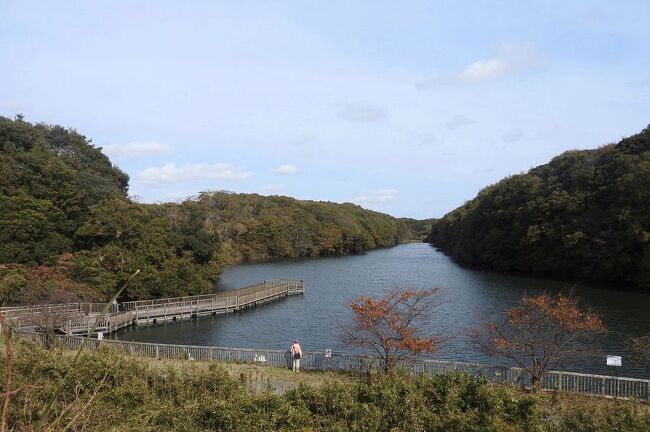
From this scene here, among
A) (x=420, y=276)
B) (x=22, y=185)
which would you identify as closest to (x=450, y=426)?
(x=22, y=185)

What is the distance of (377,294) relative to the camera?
142 ft

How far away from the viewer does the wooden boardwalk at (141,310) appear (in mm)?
24578

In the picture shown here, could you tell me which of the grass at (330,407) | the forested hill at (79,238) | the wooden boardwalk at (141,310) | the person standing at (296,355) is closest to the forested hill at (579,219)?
the wooden boardwalk at (141,310)

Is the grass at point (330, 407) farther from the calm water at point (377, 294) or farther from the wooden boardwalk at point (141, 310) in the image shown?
the calm water at point (377, 294)

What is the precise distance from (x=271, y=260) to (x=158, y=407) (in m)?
71.7

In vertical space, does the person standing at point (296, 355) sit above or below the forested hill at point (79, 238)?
below

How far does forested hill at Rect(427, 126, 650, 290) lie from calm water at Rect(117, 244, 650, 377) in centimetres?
411

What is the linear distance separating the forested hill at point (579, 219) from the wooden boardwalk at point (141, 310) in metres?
28.4

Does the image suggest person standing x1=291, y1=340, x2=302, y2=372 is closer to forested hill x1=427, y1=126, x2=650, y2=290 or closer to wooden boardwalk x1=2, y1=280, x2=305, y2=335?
wooden boardwalk x1=2, y1=280, x2=305, y2=335

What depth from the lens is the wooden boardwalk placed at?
80.6ft

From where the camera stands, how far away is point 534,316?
58.5 feet

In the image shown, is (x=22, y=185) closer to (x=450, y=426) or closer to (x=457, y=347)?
(x=457, y=347)

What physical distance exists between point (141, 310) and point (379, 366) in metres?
21.1

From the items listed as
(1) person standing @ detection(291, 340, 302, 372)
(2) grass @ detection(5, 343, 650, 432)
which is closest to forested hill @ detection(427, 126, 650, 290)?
(1) person standing @ detection(291, 340, 302, 372)
